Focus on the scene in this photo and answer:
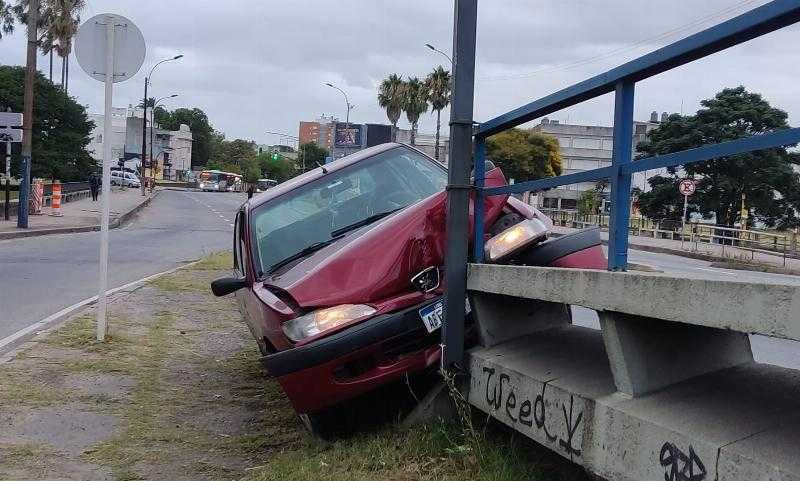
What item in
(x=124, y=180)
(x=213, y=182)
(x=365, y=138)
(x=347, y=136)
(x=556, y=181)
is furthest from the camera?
(x=213, y=182)

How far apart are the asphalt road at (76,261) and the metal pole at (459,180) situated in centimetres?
568

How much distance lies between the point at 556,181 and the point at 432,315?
3.34 feet

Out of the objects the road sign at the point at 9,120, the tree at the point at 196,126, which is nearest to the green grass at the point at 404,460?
the road sign at the point at 9,120

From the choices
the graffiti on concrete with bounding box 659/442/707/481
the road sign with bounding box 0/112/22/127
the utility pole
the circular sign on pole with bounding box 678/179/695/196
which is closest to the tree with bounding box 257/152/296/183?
the utility pole

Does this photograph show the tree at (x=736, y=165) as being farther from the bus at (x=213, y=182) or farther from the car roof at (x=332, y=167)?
the bus at (x=213, y=182)

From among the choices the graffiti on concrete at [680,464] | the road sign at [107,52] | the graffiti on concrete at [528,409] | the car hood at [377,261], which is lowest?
the graffiti on concrete at [528,409]

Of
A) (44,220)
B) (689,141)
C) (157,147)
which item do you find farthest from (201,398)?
(157,147)

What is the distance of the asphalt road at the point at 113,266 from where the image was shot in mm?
7207

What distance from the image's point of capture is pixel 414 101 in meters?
57.0

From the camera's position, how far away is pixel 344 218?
17.7 ft

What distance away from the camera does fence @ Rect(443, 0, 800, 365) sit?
8.32 feet

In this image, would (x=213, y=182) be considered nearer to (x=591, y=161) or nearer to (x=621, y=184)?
(x=591, y=161)

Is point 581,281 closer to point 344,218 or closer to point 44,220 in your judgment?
point 344,218

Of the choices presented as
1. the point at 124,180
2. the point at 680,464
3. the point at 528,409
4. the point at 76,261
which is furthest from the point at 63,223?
the point at 124,180
